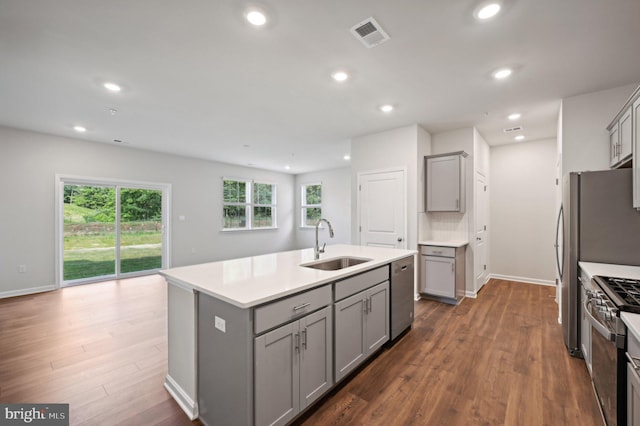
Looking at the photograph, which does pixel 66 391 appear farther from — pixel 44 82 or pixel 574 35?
pixel 574 35

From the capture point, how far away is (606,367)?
1.53 m

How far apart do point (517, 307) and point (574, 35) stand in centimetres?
337

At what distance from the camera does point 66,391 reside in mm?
2027

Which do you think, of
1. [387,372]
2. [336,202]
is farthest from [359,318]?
[336,202]

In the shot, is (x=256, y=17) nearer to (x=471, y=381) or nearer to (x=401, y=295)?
(x=401, y=295)

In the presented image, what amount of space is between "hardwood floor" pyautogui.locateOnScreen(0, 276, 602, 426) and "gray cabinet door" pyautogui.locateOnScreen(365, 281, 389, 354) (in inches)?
7.7

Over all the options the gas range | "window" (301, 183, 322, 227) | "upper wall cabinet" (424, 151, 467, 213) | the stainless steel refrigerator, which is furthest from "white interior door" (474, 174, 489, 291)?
"window" (301, 183, 322, 227)

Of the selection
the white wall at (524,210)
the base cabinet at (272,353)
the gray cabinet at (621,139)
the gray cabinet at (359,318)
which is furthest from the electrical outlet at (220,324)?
the white wall at (524,210)

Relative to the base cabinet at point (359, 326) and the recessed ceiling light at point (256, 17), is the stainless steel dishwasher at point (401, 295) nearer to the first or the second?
the base cabinet at point (359, 326)

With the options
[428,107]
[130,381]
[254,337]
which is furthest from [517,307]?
[130,381]

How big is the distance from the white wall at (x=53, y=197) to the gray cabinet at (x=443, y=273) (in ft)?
17.6

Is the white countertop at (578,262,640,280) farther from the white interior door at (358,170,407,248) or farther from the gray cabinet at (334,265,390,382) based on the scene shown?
the white interior door at (358,170,407,248)

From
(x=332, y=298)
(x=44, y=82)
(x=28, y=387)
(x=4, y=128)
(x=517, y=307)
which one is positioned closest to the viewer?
(x=332, y=298)

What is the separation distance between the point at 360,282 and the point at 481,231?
11.6ft
